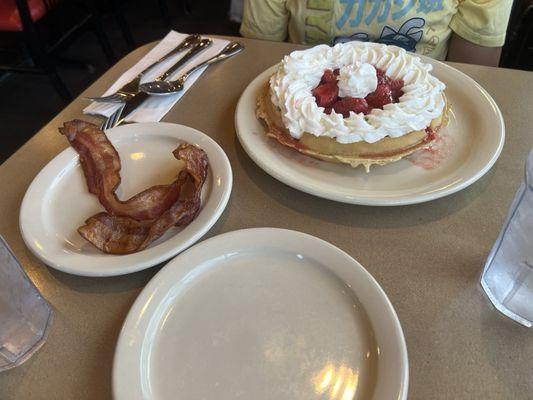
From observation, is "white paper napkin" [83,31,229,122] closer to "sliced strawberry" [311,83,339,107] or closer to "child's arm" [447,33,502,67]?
"sliced strawberry" [311,83,339,107]

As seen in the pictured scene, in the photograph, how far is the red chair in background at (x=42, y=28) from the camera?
6.78 feet

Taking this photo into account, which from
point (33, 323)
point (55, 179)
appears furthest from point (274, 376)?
point (55, 179)

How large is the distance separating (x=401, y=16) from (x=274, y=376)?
1.24m

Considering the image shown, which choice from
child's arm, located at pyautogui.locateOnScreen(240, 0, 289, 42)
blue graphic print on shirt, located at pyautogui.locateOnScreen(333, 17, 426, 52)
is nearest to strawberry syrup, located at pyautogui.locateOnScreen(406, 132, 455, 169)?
blue graphic print on shirt, located at pyautogui.locateOnScreen(333, 17, 426, 52)

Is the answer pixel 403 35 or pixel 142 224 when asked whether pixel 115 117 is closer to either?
pixel 142 224

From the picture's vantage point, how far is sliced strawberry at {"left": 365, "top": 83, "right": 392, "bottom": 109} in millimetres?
964

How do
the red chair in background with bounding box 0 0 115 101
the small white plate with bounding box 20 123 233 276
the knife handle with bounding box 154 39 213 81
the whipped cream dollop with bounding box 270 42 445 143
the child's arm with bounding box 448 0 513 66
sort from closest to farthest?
the small white plate with bounding box 20 123 233 276 < the whipped cream dollop with bounding box 270 42 445 143 < the knife handle with bounding box 154 39 213 81 < the child's arm with bounding box 448 0 513 66 < the red chair in background with bounding box 0 0 115 101

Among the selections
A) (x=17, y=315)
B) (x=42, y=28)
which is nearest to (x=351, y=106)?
(x=17, y=315)

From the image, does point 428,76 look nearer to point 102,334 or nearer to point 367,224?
point 367,224

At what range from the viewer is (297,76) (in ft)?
3.35

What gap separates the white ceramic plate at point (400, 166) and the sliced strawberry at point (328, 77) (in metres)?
0.18

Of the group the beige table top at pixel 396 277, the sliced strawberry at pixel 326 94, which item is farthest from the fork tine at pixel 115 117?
the sliced strawberry at pixel 326 94

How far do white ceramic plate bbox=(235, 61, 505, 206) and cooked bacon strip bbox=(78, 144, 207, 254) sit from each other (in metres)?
0.15

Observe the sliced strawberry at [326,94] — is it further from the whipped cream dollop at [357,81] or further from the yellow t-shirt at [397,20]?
the yellow t-shirt at [397,20]
